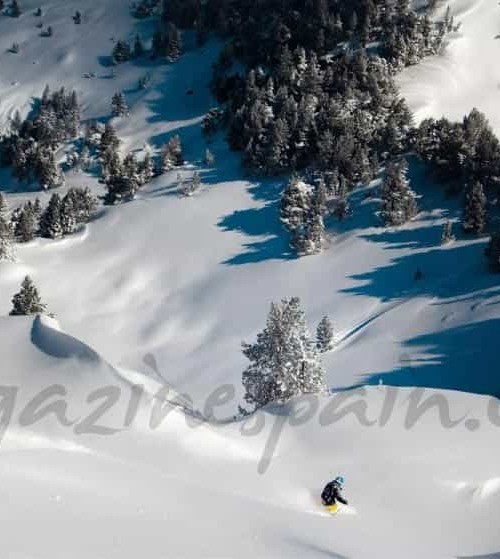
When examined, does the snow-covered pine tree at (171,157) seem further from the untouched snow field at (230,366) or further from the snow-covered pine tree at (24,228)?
the snow-covered pine tree at (24,228)

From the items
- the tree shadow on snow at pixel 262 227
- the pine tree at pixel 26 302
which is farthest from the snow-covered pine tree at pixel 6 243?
the tree shadow on snow at pixel 262 227

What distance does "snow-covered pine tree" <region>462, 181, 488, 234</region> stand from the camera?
5897cm

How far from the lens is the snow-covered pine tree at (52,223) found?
7094 cm

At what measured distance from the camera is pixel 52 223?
70938mm

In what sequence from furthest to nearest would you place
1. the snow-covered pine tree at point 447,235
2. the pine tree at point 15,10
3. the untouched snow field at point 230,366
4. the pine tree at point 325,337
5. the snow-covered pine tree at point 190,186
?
the pine tree at point 15,10 → the snow-covered pine tree at point 190,186 → the snow-covered pine tree at point 447,235 → the pine tree at point 325,337 → the untouched snow field at point 230,366

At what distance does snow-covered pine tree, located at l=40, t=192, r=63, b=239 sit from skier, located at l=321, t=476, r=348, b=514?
2341 inches

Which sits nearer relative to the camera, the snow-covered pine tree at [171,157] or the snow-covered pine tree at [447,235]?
the snow-covered pine tree at [447,235]

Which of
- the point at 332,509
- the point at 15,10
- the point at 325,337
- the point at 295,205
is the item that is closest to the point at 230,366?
the point at 325,337

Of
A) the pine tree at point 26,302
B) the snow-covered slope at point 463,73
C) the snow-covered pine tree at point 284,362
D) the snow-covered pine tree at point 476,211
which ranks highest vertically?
the snow-covered slope at point 463,73

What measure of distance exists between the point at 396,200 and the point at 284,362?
126 feet

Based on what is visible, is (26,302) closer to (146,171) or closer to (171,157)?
(146,171)

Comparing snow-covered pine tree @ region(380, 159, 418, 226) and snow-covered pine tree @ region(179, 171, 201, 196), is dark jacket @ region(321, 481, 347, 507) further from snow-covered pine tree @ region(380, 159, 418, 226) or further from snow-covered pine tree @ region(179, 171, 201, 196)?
snow-covered pine tree @ region(179, 171, 201, 196)

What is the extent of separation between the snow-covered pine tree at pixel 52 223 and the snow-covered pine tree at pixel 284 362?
46494 millimetres

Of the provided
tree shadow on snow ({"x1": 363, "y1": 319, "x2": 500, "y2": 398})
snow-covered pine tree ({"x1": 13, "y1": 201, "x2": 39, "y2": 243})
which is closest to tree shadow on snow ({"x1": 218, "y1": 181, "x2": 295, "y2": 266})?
snow-covered pine tree ({"x1": 13, "y1": 201, "x2": 39, "y2": 243})
